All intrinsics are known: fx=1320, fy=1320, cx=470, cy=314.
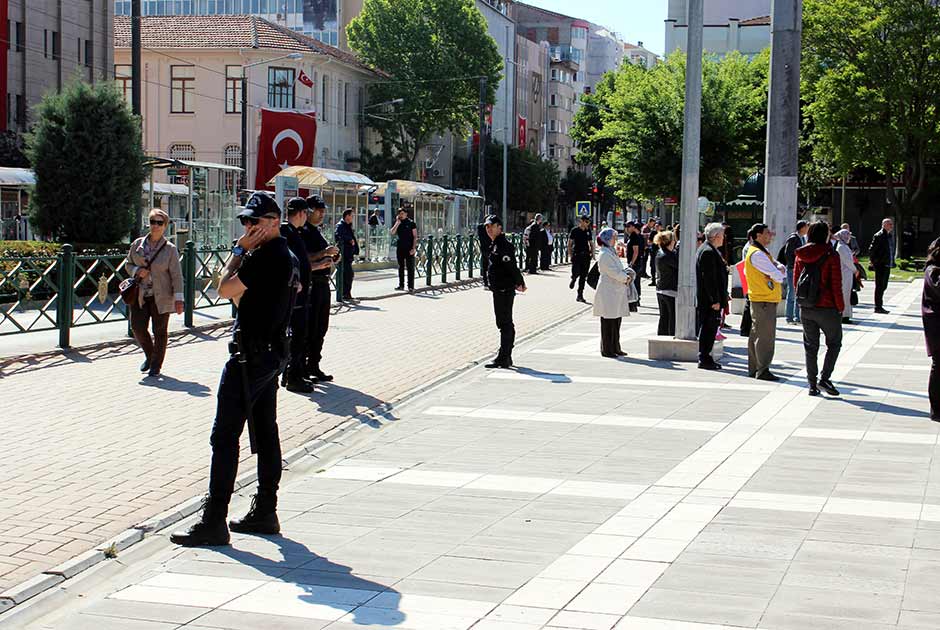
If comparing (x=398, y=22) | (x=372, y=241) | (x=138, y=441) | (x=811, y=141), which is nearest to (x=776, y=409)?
(x=138, y=441)

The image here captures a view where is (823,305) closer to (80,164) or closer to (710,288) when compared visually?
(710,288)

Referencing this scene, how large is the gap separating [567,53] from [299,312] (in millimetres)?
120135

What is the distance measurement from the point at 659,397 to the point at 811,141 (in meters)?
47.0

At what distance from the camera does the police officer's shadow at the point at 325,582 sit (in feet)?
18.2

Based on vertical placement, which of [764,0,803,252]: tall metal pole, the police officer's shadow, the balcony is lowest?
the police officer's shadow

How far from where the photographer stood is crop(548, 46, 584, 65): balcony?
126 m

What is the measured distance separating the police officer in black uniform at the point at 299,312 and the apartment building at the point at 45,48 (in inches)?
1309

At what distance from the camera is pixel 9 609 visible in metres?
5.57

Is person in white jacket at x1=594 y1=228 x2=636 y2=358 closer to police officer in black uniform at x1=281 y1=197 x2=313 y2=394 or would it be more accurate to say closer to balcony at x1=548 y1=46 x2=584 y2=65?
police officer in black uniform at x1=281 y1=197 x2=313 y2=394

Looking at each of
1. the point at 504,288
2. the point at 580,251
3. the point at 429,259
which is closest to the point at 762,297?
the point at 504,288

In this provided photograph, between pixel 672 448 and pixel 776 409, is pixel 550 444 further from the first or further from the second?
pixel 776 409

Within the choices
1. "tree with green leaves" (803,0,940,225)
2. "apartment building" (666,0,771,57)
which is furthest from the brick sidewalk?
"apartment building" (666,0,771,57)

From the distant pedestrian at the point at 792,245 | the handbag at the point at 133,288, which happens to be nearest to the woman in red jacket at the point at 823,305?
the handbag at the point at 133,288

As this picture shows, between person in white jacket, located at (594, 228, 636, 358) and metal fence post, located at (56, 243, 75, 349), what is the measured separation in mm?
6121
